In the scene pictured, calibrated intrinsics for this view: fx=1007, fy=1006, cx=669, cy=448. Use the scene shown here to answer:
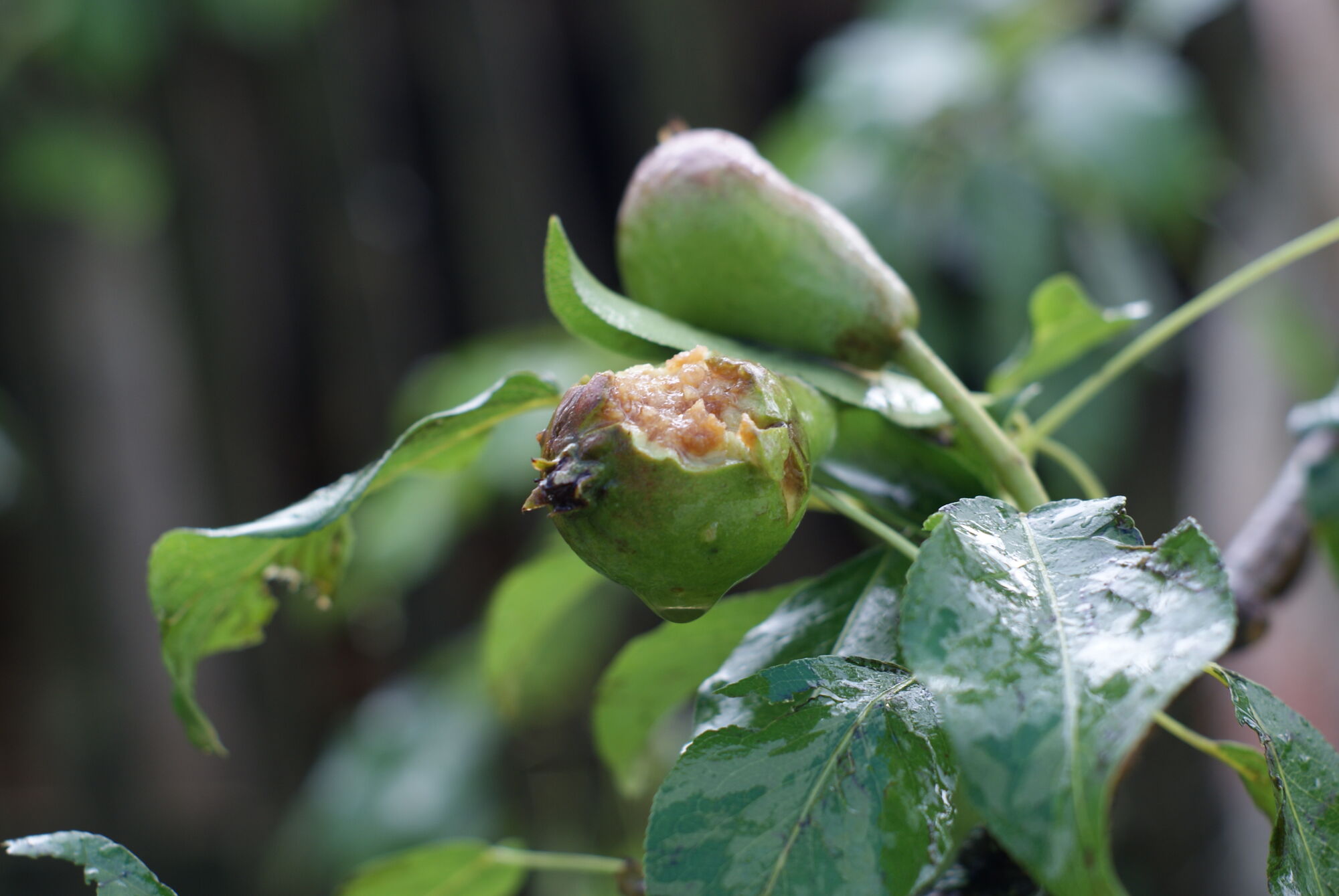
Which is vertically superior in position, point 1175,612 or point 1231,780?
point 1175,612

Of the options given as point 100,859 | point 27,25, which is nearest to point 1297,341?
point 100,859

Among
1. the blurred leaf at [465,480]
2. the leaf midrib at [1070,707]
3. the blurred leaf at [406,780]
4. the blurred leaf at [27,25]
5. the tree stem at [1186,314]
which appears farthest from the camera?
the blurred leaf at [27,25]

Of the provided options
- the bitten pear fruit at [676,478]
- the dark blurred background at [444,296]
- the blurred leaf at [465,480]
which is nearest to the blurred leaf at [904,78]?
the dark blurred background at [444,296]

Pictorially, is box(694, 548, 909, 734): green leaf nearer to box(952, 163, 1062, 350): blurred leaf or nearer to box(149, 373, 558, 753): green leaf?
box(149, 373, 558, 753): green leaf

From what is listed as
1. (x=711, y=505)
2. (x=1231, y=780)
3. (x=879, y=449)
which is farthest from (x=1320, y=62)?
→ (x=711, y=505)

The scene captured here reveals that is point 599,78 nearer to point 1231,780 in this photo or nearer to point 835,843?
point 1231,780

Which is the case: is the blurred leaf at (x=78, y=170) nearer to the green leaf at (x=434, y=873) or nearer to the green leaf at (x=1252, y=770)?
the green leaf at (x=434, y=873)
